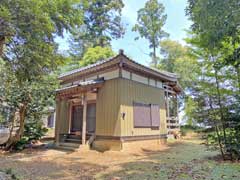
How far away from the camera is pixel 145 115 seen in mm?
10297

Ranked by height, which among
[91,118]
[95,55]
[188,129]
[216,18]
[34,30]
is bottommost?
[188,129]

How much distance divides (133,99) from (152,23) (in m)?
18.1

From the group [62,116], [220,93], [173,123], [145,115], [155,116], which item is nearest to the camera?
[220,93]

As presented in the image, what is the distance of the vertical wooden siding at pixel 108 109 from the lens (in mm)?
8989

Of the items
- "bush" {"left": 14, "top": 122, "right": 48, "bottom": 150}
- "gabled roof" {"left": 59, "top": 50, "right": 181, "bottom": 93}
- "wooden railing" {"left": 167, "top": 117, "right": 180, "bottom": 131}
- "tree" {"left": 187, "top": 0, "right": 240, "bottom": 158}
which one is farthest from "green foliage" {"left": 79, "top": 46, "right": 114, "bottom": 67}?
"tree" {"left": 187, "top": 0, "right": 240, "bottom": 158}

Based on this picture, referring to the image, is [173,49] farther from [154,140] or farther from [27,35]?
[27,35]

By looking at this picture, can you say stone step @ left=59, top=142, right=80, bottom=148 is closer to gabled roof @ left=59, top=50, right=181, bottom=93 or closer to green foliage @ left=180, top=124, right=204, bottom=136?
gabled roof @ left=59, top=50, right=181, bottom=93

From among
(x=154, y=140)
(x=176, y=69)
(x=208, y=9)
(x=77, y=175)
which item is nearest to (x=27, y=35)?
(x=77, y=175)

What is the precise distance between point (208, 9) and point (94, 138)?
750 centimetres

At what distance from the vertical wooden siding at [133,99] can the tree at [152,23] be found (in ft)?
47.8

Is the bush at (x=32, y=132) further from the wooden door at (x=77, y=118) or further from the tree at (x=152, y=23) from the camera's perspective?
the tree at (x=152, y=23)

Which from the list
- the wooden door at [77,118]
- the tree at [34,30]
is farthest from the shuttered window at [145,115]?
the tree at [34,30]

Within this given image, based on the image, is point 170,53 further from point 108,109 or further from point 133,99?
point 108,109

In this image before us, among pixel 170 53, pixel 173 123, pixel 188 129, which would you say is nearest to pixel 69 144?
pixel 173 123
